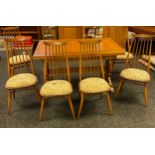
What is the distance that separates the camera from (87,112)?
2.20 meters

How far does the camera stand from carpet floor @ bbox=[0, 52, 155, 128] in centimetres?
200

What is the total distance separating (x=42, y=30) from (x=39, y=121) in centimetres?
304

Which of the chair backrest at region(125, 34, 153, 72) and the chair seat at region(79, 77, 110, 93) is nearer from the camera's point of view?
the chair seat at region(79, 77, 110, 93)

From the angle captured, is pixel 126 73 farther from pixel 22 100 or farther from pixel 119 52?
pixel 22 100

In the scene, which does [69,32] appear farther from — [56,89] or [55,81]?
[56,89]

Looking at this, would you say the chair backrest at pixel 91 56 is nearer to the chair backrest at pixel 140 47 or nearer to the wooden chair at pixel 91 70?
the wooden chair at pixel 91 70

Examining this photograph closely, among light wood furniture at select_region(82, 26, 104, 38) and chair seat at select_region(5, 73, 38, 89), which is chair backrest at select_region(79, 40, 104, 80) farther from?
light wood furniture at select_region(82, 26, 104, 38)

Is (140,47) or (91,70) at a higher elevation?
(140,47)

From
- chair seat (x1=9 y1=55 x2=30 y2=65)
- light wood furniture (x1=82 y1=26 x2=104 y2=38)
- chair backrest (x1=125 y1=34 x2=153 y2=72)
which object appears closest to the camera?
chair backrest (x1=125 y1=34 x2=153 y2=72)

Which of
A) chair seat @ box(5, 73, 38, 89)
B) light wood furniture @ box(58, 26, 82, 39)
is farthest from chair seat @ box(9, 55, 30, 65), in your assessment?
light wood furniture @ box(58, 26, 82, 39)

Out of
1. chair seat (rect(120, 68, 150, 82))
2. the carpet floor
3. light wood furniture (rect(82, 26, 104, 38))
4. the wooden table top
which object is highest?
light wood furniture (rect(82, 26, 104, 38))

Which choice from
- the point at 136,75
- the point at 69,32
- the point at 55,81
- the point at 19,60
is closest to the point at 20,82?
the point at 55,81

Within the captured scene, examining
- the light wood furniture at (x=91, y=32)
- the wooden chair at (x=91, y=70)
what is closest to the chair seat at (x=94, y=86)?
the wooden chair at (x=91, y=70)

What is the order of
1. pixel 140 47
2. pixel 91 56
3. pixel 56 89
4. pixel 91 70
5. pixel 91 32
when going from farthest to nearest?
1. pixel 91 32
2. pixel 140 47
3. pixel 91 70
4. pixel 91 56
5. pixel 56 89
